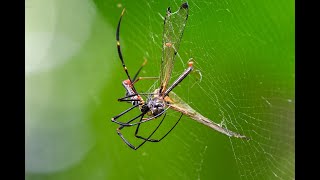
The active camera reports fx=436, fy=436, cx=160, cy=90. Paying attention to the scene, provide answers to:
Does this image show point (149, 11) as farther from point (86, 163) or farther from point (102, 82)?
point (86, 163)

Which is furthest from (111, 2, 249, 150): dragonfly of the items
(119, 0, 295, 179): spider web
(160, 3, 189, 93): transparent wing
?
(119, 0, 295, 179): spider web

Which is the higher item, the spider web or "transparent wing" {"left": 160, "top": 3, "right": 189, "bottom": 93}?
"transparent wing" {"left": 160, "top": 3, "right": 189, "bottom": 93}

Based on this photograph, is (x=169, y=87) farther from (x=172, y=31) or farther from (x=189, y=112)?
(x=172, y=31)

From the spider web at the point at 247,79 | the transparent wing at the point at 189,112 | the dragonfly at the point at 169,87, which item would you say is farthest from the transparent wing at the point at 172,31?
the spider web at the point at 247,79

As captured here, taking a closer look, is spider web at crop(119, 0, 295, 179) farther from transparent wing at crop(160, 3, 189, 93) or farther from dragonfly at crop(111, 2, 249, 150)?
transparent wing at crop(160, 3, 189, 93)

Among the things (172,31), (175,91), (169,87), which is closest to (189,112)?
(169,87)

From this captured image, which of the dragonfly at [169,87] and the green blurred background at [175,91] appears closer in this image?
the dragonfly at [169,87]

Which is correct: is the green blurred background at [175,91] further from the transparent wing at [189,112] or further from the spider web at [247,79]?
the transparent wing at [189,112]
